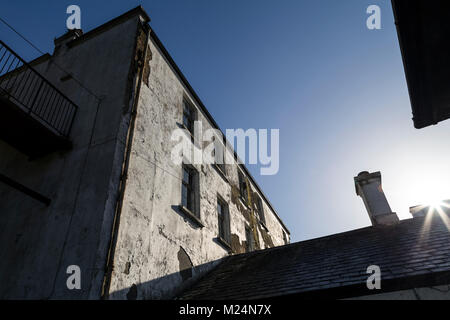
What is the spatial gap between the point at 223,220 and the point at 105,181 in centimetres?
674

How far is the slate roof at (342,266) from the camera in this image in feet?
18.6

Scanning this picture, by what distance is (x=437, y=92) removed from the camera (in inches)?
115

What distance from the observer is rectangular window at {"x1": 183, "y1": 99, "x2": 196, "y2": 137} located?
11.7 metres

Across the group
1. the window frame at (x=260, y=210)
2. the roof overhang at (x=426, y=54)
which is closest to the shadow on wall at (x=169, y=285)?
the roof overhang at (x=426, y=54)

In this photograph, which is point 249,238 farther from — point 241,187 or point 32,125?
point 32,125

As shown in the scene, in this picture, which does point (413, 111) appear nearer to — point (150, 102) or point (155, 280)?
point (155, 280)

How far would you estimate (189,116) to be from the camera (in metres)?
12.2

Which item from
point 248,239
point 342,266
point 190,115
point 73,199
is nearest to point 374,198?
point 342,266

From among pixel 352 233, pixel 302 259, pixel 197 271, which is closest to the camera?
pixel 302 259

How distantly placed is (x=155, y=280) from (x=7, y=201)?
14.7 feet

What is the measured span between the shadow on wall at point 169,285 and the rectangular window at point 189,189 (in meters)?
1.80
